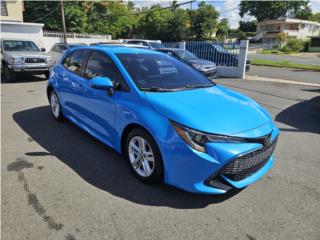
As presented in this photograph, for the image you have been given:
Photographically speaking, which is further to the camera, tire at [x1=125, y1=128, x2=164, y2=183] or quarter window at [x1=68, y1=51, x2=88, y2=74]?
quarter window at [x1=68, y1=51, x2=88, y2=74]

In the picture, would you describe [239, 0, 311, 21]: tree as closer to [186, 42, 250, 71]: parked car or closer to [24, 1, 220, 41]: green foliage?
[24, 1, 220, 41]: green foliage

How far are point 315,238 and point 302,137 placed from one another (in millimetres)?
3127

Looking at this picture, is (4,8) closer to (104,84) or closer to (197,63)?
(197,63)

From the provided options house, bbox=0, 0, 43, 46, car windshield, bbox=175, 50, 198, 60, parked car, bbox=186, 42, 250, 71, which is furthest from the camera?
house, bbox=0, 0, 43, 46

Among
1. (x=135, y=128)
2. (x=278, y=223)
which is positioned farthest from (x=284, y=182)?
(x=135, y=128)

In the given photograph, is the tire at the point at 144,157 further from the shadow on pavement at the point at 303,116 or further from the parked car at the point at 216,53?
the parked car at the point at 216,53

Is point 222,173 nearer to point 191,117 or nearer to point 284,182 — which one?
point 191,117

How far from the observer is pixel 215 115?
9.99ft

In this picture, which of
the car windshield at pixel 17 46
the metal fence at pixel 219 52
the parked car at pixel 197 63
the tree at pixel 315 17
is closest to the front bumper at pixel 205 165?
the parked car at pixel 197 63

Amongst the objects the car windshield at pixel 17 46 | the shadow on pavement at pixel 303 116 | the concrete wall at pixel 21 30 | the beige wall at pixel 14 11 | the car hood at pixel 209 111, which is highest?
the beige wall at pixel 14 11

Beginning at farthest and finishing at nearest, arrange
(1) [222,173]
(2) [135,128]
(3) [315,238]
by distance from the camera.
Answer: (2) [135,128] < (1) [222,173] < (3) [315,238]

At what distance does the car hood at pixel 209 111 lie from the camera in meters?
2.87

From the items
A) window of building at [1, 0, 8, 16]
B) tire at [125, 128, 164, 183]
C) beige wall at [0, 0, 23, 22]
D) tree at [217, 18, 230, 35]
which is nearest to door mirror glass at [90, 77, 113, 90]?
tire at [125, 128, 164, 183]

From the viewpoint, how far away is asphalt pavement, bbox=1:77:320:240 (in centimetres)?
264
